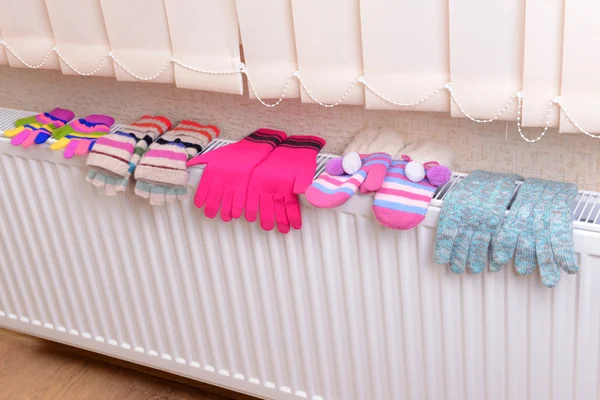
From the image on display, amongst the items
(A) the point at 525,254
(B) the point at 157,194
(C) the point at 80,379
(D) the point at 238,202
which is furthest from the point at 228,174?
(C) the point at 80,379

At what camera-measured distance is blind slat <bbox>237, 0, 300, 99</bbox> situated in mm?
1187

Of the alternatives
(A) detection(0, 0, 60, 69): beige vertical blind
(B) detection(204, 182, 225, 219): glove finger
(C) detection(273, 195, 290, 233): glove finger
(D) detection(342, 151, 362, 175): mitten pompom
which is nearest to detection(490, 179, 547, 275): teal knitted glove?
(D) detection(342, 151, 362, 175): mitten pompom

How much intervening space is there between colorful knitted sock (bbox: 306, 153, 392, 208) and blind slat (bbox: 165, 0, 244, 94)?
21 cm

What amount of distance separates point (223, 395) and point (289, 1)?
3.07 ft

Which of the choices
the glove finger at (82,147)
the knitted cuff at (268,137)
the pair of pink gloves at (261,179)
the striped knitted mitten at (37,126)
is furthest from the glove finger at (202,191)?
the striped knitted mitten at (37,126)

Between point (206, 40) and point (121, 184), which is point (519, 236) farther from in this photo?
point (121, 184)

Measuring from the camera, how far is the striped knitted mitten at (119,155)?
1.37 m

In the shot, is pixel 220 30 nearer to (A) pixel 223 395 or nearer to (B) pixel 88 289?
(B) pixel 88 289

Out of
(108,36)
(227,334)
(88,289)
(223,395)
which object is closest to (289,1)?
(108,36)

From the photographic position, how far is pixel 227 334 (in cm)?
154

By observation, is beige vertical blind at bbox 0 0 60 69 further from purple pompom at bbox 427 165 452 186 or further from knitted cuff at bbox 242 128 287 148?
purple pompom at bbox 427 165 452 186

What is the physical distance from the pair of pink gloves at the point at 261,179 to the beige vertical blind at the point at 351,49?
10cm

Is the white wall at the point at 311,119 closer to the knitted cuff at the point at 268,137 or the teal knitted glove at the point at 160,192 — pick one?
the knitted cuff at the point at 268,137

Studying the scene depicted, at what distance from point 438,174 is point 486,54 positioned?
19 centimetres
